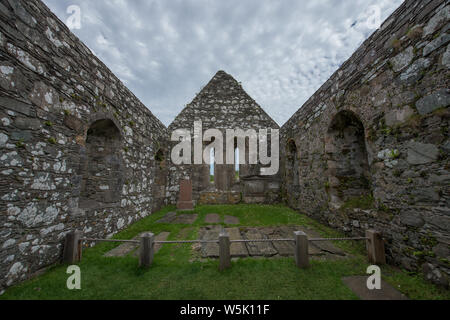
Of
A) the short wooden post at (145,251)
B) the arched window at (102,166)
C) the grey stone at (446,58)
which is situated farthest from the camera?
the arched window at (102,166)

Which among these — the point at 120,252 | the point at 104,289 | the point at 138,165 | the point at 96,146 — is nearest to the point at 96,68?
the point at 96,146

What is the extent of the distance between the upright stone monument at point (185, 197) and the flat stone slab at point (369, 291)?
5.89 meters

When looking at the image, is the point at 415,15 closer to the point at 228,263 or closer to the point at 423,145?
the point at 423,145

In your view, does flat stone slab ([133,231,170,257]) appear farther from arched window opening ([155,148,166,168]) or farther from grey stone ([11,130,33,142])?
arched window opening ([155,148,166,168])

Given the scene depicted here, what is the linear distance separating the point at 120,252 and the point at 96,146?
2881 mm

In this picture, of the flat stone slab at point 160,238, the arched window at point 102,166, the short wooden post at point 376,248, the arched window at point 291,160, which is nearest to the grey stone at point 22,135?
the arched window at point 102,166

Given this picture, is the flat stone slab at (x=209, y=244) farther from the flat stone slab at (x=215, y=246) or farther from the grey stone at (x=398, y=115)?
the grey stone at (x=398, y=115)

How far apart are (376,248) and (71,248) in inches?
202

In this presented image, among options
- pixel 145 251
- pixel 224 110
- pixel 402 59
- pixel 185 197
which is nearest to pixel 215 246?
pixel 145 251

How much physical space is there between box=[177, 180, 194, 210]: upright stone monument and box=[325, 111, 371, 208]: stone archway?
5.38 meters

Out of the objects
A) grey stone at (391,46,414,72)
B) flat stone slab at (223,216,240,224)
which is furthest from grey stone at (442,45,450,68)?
flat stone slab at (223,216,240,224)

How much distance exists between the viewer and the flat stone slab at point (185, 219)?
524 centimetres

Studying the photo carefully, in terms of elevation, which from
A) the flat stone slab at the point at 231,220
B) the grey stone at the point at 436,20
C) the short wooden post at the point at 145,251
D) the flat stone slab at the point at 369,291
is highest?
the grey stone at the point at 436,20

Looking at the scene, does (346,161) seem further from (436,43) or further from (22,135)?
(22,135)
